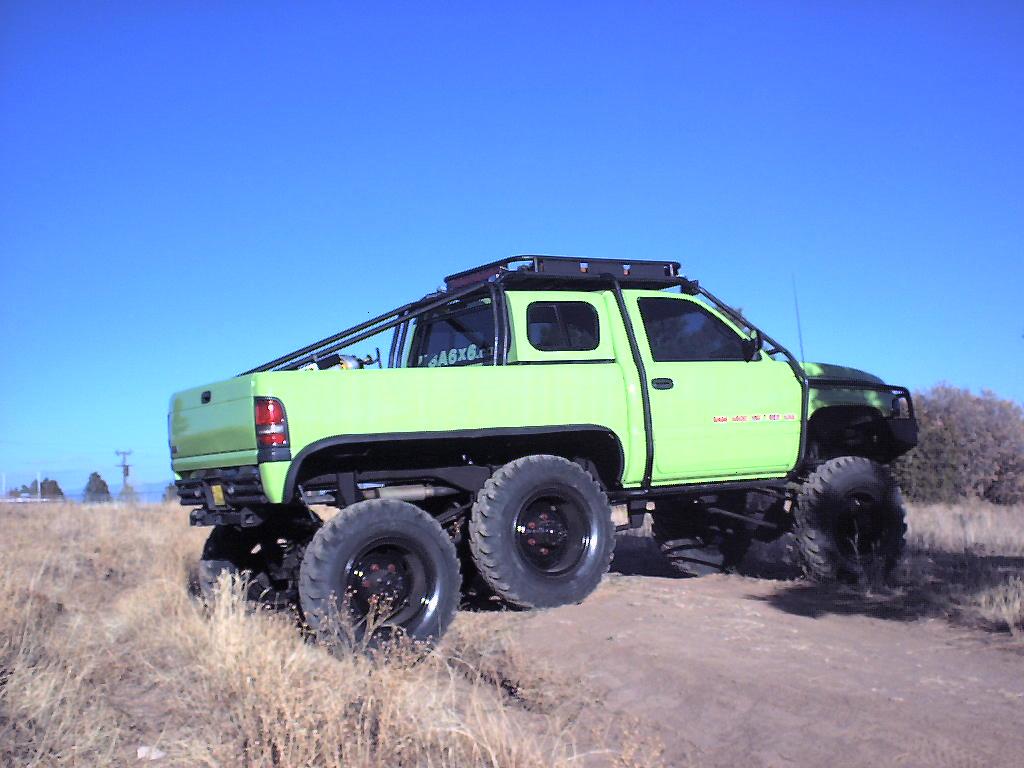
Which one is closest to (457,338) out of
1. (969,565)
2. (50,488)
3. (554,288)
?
(554,288)

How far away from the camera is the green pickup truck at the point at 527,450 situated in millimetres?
5965

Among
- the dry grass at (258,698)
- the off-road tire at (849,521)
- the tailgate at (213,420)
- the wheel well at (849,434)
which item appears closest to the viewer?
the dry grass at (258,698)

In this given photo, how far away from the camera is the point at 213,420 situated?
6359mm

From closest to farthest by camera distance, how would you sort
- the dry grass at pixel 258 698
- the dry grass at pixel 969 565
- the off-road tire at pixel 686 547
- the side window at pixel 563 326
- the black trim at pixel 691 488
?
the dry grass at pixel 258 698, the dry grass at pixel 969 565, the side window at pixel 563 326, the black trim at pixel 691 488, the off-road tire at pixel 686 547

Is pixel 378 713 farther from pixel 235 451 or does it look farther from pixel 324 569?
pixel 235 451

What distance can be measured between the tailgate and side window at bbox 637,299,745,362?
3.32m

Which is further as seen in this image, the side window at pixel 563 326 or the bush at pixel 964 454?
the bush at pixel 964 454

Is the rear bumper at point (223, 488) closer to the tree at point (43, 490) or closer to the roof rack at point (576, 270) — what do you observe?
the roof rack at point (576, 270)

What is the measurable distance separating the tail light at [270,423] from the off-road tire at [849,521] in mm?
4546

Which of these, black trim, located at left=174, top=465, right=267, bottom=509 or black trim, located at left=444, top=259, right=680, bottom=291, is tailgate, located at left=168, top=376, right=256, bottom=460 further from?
black trim, located at left=444, top=259, right=680, bottom=291

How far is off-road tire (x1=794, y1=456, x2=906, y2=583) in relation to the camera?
26.4 ft

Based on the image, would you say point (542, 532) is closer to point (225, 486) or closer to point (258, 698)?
point (225, 486)

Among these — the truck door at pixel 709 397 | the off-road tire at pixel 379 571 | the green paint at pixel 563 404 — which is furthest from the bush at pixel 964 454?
the off-road tire at pixel 379 571

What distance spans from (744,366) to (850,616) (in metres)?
2.24
